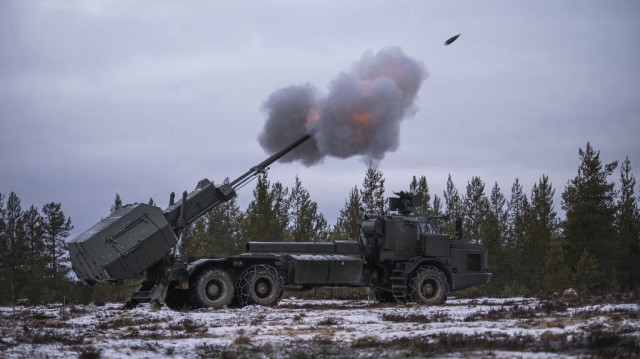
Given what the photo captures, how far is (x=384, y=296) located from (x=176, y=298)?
785 centimetres

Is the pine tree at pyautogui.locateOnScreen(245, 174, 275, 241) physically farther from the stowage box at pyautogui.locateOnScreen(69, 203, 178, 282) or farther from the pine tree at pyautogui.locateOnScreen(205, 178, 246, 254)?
the stowage box at pyautogui.locateOnScreen(69, 203, 178, 282)

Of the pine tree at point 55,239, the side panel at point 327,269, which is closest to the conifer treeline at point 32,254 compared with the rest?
the pine tree at point 55,239

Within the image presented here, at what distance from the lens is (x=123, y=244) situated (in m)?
20.1

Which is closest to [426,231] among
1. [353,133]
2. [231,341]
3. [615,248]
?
[353,133]

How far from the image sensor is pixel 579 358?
9461 millimetres

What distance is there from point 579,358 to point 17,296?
41935 millimetres

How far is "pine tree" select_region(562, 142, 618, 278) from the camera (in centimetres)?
4409

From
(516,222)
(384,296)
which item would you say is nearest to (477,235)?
(516,222)

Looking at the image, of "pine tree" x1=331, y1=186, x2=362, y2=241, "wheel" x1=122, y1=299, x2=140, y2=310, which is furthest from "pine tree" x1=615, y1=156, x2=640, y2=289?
"wheel" x1=122, y1=299, x2=140, y2=310

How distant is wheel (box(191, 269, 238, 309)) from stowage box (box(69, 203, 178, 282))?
4.64 feet

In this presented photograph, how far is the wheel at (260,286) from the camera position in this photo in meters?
21.7

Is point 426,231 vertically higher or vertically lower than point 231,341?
higher

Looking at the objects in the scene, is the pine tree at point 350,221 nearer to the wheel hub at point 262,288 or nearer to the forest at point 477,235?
the forest at point 477,235

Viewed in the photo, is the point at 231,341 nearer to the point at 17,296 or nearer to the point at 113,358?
the point at 113,358
